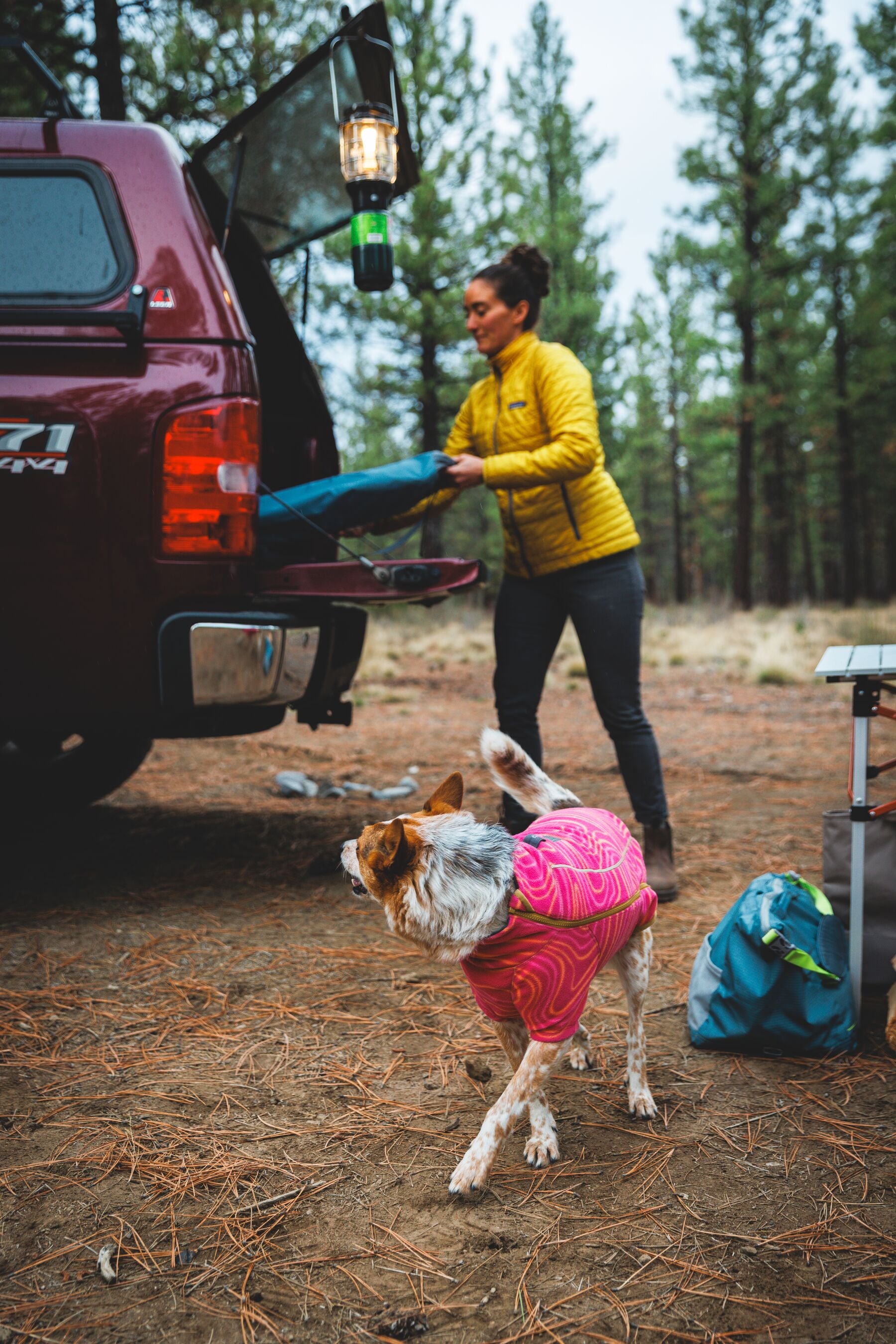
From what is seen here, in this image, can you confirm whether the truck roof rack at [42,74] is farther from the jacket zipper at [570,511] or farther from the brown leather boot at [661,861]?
the brown leather boot at [661,861]

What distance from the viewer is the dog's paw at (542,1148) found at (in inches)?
79.4

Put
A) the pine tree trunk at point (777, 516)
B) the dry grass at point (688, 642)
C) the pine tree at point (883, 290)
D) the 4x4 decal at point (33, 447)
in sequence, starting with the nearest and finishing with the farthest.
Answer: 1. the 4x4 decal at point (33, 447)
2. the dry grass at point (688, 642)
3. the pine tree at point (883, 290)
4. the pine tree trunk at point (777, 516)

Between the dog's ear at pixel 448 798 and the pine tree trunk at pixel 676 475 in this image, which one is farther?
the pine tree trunk at pixel 676 475

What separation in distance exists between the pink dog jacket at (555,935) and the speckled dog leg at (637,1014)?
0.15 m

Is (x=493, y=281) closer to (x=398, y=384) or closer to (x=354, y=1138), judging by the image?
(x=354, y=1138)

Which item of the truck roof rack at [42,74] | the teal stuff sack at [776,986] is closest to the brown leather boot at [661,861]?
the teal stuff sack at [776,986]

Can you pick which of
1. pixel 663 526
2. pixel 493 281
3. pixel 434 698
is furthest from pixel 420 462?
pixel 663 526

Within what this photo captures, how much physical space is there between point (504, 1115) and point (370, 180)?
136 inches

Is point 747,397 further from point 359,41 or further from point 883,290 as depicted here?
point 359,41

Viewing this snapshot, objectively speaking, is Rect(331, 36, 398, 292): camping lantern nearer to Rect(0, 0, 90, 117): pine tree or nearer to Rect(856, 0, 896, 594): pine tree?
Rect(0, 0, 90, 117): pine tree

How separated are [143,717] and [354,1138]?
1682 mm

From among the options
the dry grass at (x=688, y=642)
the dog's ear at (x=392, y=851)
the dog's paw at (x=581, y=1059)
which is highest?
the dog's ear at (x=392, y=851)

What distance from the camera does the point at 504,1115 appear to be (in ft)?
6.18

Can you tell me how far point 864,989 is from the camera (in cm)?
258
